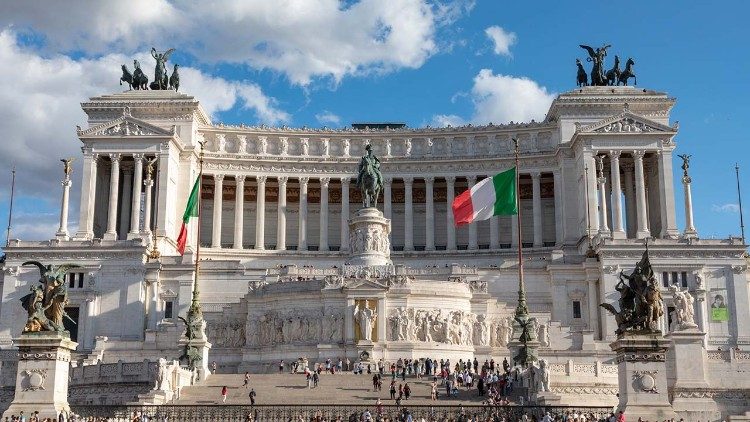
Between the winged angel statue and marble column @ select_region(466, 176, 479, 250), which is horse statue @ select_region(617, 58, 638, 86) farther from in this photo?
the winged angel statue

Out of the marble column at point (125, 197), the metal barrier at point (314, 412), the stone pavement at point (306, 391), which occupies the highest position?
the marble column at point (125, 197)

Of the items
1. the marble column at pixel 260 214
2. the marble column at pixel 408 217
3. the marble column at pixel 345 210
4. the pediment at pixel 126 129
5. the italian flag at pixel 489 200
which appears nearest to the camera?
the italian flag at pixel 489 200

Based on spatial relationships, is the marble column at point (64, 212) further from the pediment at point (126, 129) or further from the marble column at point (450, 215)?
the marble column at point (450, 215)

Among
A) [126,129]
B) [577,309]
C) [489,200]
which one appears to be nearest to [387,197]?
[126,129]

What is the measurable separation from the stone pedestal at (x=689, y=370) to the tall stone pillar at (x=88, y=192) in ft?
191

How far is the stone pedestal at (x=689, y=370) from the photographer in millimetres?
53469

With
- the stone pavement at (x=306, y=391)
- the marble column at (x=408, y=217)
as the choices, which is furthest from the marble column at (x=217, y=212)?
the stone pavement at (x=306, y=391)

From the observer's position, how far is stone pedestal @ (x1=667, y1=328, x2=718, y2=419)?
53469mm

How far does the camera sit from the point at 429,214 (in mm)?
103375

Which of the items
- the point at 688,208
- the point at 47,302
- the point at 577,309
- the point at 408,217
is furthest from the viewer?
the point at 408,217

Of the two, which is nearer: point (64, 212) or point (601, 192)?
point (64, 212)

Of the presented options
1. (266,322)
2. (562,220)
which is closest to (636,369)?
(266,322)

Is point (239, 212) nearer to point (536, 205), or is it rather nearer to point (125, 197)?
Answer: point (125, 197)

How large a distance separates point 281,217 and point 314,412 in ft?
205
